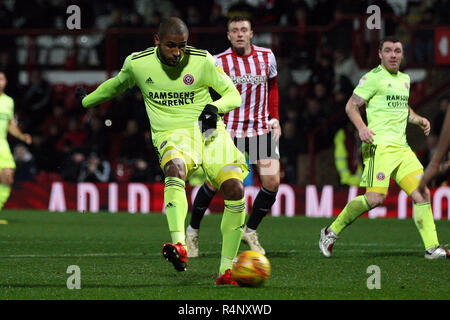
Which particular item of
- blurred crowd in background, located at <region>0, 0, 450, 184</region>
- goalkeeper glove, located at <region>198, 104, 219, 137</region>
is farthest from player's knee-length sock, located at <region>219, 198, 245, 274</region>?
blurred crowd in background, located at <region>0, 0, 450, 184</region>

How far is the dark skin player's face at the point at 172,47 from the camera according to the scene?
22.3 feet

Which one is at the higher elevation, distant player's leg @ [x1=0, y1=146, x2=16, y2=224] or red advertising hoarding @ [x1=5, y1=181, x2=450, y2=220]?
distant player's leg @ [x1=0, y1=146, x2=16, y2=224]

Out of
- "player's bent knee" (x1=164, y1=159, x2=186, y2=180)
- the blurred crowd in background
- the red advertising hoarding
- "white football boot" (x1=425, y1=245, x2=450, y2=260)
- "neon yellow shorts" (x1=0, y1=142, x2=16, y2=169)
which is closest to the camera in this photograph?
"player's bent knee" (x1=164, y1=159, x2=186, y2=180)

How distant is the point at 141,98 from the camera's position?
1722 cm

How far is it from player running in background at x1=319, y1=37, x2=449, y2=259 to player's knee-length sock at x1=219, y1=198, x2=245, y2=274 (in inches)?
91.2

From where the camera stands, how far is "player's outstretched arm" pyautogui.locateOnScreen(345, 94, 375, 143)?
8.69 meters

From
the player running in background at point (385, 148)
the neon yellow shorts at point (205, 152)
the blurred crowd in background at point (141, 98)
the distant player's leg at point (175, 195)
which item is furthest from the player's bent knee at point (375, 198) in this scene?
the blurred crowd in background at point (141, 98)

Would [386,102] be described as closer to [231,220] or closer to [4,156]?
[231,220]

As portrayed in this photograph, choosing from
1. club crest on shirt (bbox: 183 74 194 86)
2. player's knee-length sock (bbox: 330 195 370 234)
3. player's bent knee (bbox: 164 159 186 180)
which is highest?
club crest on shirt (bbox: 183 74 194 86)

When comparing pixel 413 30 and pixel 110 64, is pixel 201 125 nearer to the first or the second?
pixel 413 30

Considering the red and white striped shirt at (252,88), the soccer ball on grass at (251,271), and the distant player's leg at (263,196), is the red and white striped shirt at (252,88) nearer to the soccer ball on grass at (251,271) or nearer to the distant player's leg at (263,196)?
the distant player's leg at (263,196)

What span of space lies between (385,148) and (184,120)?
8.39 feet

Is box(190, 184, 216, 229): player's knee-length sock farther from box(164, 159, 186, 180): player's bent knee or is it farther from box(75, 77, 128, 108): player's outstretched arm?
box(164, 159, 186, 180): player's bent knee
